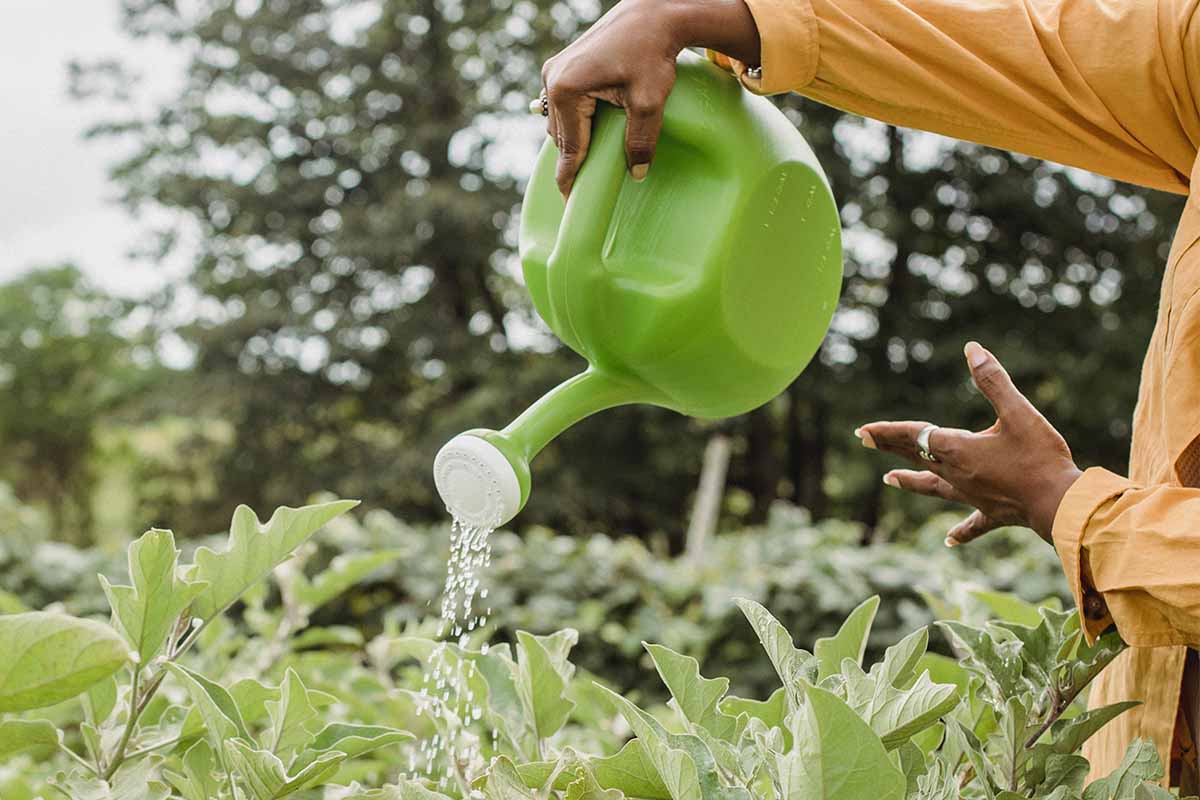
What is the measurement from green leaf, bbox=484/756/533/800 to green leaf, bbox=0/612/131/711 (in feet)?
0.86

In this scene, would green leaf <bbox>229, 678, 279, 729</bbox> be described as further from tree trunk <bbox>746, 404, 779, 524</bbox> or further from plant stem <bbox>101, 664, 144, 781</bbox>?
tree trunk <bbox>746, 404, 779, 524</bbox>

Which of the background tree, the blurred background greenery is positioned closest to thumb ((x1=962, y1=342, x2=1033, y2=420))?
the blurred background greenery

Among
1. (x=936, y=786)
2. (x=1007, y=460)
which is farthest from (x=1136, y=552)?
(x=936, y=786)

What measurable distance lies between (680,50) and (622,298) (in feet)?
0.76

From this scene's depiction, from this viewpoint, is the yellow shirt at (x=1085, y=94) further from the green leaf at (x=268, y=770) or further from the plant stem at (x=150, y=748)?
the plant stem at (x=150, y=748)

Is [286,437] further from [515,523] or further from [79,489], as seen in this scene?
[79,489]

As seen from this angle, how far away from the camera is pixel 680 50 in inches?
41.3

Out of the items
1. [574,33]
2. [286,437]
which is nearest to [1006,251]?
[574,33]

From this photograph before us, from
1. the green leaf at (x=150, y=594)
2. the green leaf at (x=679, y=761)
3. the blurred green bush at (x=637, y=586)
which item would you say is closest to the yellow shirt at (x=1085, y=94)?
the green leaf at (x=679, y=761)

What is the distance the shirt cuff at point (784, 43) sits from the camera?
1.06m

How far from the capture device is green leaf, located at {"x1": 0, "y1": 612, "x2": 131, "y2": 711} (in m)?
0.62

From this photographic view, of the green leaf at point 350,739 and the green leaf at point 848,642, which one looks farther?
the green leaf at point 848,642

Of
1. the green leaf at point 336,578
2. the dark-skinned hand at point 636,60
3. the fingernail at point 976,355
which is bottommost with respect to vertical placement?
the green leaf at point 336,578

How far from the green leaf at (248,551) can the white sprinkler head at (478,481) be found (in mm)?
92
